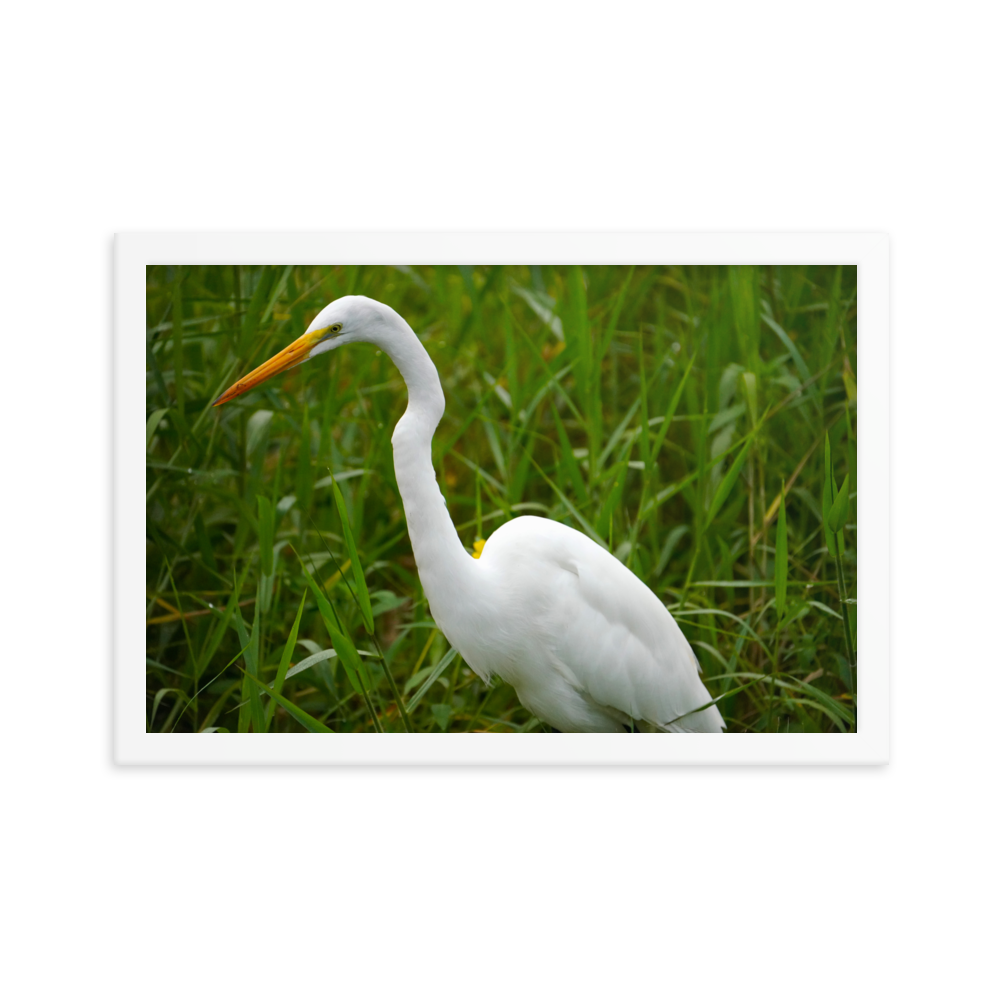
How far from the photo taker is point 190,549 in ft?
5.81

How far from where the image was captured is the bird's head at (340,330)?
1384 millimetres

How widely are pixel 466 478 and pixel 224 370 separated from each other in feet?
2.21

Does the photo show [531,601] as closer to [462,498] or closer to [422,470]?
[422,470]

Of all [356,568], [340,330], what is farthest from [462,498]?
[340,330]

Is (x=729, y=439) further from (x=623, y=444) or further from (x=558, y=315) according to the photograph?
(x=558, y=315)

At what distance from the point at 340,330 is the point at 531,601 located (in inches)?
21.6

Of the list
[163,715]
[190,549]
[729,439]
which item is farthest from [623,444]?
[163,715]

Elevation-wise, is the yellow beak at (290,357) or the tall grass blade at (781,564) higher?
the yellow beak at (290,357)

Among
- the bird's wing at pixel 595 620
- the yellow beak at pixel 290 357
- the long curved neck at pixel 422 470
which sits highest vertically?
the yellow beak at pixel 290 357

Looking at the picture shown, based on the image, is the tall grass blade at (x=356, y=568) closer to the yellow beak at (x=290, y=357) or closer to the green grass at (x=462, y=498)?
the green grass at (x=462, y=498)

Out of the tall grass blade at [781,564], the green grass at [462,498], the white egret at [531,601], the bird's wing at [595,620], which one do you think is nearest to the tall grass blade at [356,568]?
the green grass at [462,498]

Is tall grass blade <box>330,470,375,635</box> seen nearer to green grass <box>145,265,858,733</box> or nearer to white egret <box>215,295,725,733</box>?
green grass <box>145,265,858,733</box>

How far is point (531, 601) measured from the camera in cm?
150

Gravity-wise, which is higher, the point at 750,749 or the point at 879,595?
the point at 879,595
